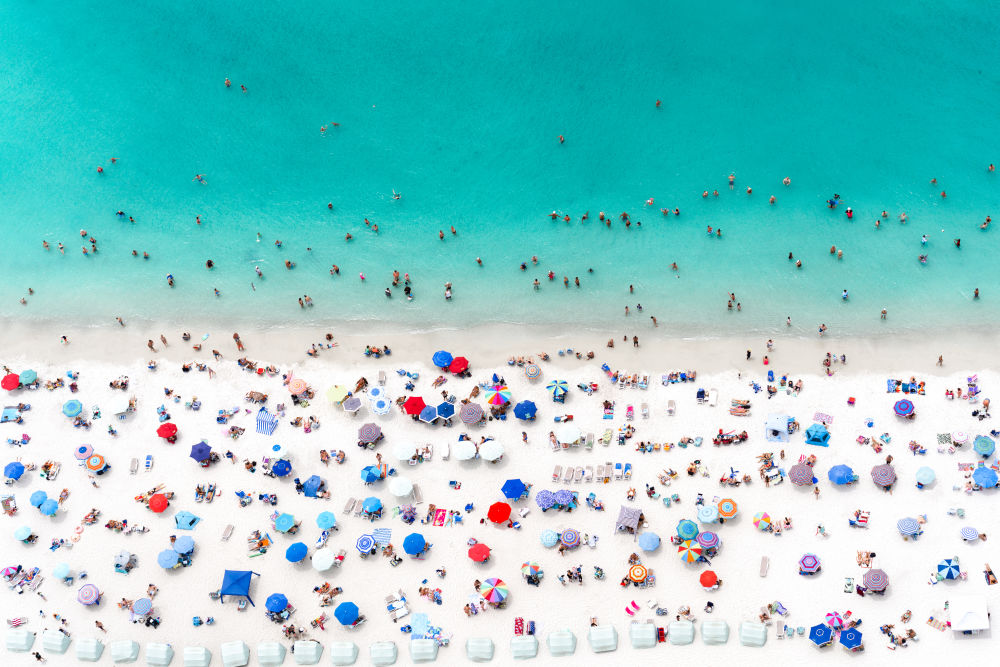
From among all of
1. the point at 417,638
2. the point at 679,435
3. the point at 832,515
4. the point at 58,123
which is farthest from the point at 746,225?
the point at 58,123

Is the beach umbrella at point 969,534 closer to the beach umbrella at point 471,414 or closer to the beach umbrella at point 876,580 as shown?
the beach umbrella at point 876,580

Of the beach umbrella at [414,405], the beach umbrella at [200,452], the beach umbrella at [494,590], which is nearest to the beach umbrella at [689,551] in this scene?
the beach umbrella at [494,590]

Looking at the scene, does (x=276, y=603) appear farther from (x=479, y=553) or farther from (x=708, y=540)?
(x=708, y=540)

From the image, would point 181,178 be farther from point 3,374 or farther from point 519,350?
point 519,350

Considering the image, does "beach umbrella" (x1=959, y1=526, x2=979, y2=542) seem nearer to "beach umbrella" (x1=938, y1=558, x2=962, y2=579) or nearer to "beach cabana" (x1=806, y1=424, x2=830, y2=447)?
"beach umbrella" (x1=938, y1=558, x2=962, y2=579)

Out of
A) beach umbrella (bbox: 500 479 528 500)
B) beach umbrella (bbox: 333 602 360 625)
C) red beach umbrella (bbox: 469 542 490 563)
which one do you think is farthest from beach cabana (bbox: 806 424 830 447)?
beach umbrella (bbox: 333 602 360 625)
